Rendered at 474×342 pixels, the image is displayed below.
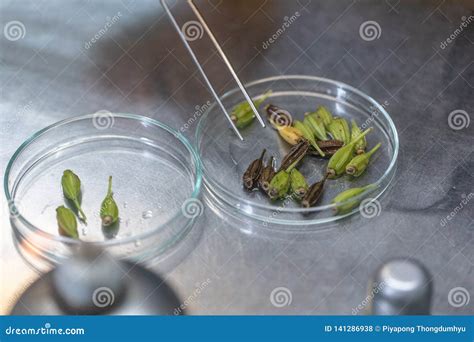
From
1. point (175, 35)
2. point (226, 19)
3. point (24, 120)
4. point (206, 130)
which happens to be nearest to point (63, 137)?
point (24, 120)

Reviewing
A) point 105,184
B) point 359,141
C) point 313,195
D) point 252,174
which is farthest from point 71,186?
point 359,141

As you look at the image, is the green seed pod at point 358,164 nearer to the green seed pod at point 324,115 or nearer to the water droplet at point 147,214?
the green seed pod at point 324,115

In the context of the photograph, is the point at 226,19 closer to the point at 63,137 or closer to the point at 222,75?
the point at 222,75

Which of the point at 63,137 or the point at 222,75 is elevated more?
the point at 222,75

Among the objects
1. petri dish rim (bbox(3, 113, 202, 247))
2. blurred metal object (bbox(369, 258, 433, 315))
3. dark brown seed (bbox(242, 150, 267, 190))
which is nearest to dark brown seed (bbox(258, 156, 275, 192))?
dark brown seed (bbox(242, 150, 267, 190))

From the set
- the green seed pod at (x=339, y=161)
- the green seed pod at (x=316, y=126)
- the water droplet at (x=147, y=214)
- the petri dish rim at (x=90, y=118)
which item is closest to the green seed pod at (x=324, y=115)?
the green seed pod at (x=316, y=126)

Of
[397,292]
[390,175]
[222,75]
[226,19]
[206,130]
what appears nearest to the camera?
[397,292]
